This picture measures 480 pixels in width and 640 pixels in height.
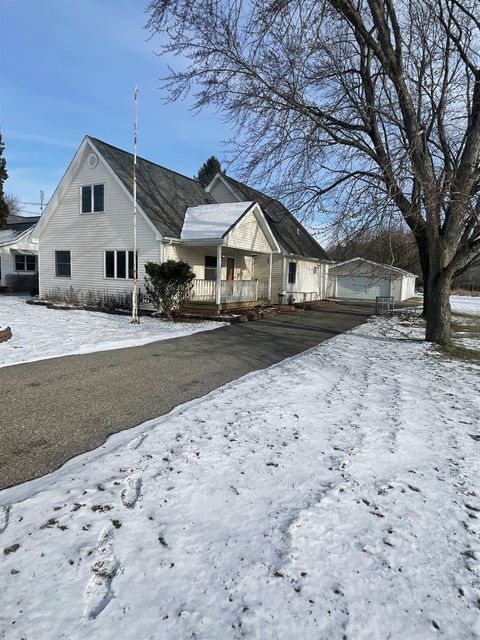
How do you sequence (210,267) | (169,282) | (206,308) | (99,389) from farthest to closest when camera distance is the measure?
(210,267)
(206,308)
(169,282)
(99,389)

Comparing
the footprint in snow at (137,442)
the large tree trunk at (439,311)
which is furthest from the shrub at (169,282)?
the footprint in snow at (137,442)

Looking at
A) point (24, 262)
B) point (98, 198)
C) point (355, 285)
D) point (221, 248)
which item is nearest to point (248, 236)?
point (221, 248)

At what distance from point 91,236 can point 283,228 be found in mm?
11892

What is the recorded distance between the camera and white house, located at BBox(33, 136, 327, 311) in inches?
597

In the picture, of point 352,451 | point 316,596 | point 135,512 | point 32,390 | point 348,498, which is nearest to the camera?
point 316,596

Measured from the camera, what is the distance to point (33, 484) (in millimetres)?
3055

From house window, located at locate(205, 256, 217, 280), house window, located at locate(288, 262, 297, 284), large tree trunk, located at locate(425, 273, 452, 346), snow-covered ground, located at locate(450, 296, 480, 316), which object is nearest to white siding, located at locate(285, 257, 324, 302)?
house window, located at locate(288, 262, 297, 284)

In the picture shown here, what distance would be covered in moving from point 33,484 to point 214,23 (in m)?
11.4

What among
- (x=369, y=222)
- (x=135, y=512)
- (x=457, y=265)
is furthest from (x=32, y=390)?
(x=457, y=265)

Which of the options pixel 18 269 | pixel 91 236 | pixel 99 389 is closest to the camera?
pixel 99 389

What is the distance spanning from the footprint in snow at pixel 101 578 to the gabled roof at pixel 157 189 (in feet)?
43.3

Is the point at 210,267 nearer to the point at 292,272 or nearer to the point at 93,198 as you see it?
the point at 93,198

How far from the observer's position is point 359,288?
33.1 meters

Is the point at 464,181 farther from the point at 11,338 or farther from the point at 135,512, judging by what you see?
the point at 11,338
